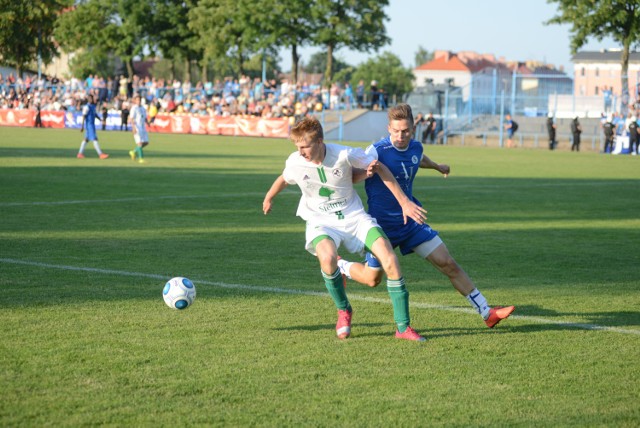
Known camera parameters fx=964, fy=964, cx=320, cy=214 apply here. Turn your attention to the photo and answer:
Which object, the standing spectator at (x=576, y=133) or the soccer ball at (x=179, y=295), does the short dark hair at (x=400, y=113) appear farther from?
the standing spectator at (x=576, y=133)

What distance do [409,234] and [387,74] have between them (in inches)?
5419

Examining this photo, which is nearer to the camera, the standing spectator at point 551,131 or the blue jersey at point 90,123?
the blue jersey at point 90,123

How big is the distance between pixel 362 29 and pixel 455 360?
198ft

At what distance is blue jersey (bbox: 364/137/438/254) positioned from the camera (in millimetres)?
7395

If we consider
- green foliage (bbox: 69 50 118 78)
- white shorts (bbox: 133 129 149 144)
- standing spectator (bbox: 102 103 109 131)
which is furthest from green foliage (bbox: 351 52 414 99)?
white shorts (bbox: 133 129 149 144)

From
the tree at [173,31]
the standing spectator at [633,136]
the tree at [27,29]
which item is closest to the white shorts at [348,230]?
the standing spectator at [633,136]

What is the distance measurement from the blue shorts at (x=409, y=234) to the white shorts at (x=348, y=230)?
0.31 m

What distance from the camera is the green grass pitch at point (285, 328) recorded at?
5.18 meters

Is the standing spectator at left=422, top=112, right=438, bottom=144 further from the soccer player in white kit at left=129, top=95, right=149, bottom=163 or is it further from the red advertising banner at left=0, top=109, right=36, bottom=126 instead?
the soccer player in white kit at left=129, top=95, right=149, bottom=163

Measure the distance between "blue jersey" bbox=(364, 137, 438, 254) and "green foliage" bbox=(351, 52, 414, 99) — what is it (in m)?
134

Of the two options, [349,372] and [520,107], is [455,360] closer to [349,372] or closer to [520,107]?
[349,372]

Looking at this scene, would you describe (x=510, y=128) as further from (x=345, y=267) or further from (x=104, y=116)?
(x=345, y=267)

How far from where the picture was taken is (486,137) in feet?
168

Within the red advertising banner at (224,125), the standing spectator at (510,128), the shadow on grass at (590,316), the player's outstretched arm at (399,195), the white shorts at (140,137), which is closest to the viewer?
the player's outstretched arm at (399,195)
